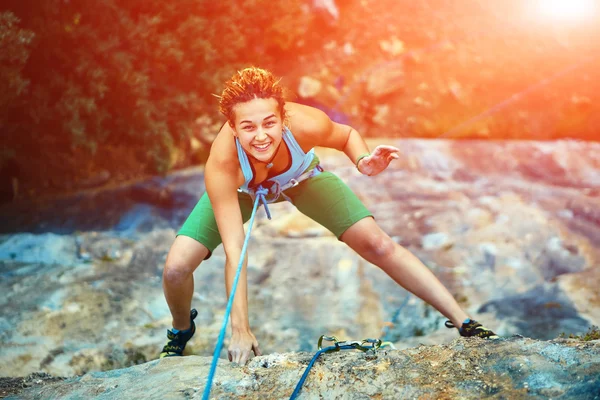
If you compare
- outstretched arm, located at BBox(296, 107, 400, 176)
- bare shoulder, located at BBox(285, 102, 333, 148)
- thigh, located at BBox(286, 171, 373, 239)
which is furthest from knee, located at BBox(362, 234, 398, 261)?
bare shoulder, located at BBox(285, 102, 333, 148)

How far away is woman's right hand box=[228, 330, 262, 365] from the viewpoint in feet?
6.82

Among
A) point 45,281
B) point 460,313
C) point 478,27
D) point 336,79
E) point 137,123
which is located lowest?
point 45,281

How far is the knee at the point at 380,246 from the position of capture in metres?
2.56

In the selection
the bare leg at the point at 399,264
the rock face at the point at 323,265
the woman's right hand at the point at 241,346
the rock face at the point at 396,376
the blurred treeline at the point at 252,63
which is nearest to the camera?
the rock face at the point at 396,376

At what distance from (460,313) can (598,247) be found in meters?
2.91

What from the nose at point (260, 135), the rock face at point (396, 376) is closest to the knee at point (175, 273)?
the rock face at point (396, 376)

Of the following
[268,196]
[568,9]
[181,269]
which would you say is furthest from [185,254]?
[568,9]

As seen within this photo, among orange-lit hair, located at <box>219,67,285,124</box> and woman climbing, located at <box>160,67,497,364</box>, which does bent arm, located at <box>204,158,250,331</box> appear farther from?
orange-lit hair, located at <box>219,67,285,124</box>

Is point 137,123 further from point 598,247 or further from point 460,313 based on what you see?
point 598,247

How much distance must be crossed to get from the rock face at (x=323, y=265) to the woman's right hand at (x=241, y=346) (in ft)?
4.59

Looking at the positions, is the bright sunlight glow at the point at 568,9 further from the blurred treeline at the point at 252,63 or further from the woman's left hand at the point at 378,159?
the woman's left hand at the point at 378,159

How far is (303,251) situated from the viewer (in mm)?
4660

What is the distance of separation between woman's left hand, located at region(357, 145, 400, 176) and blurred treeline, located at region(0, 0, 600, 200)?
330 centimetres

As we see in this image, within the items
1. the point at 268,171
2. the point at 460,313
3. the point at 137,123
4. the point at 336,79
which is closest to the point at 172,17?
the point at 137,123
